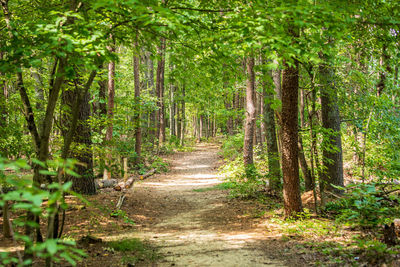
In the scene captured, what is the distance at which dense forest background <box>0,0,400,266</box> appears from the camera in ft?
12.4

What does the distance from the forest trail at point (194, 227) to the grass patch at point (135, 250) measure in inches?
7.7

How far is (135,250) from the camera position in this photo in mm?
5867

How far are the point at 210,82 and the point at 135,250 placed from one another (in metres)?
4.38

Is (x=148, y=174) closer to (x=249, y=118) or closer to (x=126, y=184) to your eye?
(x=126, y=184)

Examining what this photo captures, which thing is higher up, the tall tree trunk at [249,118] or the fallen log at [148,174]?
the tall tree trunk at [249,118]

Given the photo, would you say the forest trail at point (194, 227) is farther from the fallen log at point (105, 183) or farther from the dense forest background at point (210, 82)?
the dense forest background at point (210, 82)

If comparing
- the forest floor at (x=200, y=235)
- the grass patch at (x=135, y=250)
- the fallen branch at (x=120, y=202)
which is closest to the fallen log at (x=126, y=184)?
the forest floor at (x=200, y=235)

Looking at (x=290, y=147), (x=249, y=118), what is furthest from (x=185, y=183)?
Answer: (x=290, y=147)

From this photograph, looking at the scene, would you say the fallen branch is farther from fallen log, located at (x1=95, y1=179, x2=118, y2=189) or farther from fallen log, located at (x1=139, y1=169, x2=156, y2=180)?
fallen log, located at (x1=139, y1=169, x2=156, y2=180)

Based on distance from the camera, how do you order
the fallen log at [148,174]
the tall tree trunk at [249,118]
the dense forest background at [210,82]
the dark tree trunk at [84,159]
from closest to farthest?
→ the dense forest background at [210,82] < the dark tree trunk at [84,159] < the tall tree trunk at [249,118] < the fallen log at [148,174]

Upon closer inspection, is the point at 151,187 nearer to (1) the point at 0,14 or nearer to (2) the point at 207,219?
(2) the point at 207,219

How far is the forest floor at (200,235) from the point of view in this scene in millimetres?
5148

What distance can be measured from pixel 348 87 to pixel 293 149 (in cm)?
249

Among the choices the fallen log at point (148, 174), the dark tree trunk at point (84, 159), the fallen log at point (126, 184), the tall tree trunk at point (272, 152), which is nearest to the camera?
the dark tree trunk at point (84, 159)
